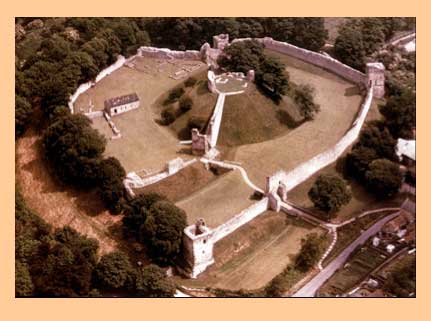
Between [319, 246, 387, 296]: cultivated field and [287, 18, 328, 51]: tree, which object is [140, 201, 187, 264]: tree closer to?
[319, 246, 387, 296]: cultivated field

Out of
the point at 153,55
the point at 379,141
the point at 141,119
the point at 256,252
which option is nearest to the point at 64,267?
the point at 256,252

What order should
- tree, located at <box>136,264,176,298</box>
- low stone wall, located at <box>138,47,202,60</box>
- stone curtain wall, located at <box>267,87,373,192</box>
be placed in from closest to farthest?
tree, located at <box>136,264,176,298</box>, stone curtain wall, located at <box>267,87,373,192</box>, low stone wall, located at <box>138,47,202,60</box>

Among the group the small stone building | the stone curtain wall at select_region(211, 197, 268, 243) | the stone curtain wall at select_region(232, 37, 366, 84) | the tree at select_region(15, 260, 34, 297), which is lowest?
the tree at select_region(15, 260, 34, 297)

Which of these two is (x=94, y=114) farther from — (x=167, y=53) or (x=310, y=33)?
(x=310, y=33)

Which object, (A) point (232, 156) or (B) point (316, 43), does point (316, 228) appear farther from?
(B) point (316, 43)

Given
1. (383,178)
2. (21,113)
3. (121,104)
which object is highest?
(121,104)

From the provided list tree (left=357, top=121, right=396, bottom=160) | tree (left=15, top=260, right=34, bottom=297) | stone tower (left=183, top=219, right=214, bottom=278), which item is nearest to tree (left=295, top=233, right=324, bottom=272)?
stone tower (left=183, top=219, right=214, bottom=278)

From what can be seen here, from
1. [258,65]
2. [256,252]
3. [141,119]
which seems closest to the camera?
[256,252]
